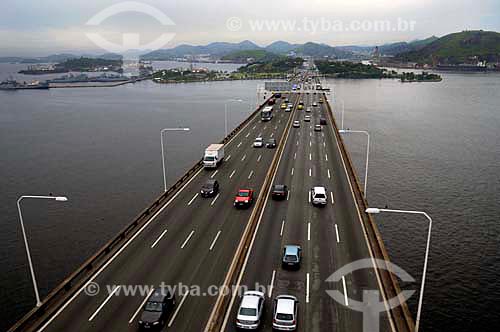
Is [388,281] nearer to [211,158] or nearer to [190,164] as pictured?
[211,158]

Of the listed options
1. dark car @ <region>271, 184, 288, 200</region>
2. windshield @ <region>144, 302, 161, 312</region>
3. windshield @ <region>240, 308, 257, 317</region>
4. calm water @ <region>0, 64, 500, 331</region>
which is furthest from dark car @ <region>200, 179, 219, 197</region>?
windshield @ <region>240, 308, 257, 317</region>

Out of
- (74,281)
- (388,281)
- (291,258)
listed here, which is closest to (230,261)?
(291,258)

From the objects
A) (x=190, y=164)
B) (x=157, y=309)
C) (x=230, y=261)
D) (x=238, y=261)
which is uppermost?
(x=157, y=309)

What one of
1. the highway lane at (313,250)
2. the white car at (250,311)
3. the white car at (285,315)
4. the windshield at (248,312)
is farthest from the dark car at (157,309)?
the white car at (285,315)

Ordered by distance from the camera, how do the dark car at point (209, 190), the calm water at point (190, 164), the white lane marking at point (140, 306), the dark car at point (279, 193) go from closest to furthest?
the white lane marking at point (140, 306)
the calm water at point (190, 164)
the dark car at point (279, 193)
the dark car at point (209, 190)

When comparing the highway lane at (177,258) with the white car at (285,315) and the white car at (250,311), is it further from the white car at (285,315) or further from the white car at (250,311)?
the white car at (285,315)

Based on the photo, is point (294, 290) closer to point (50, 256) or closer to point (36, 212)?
point (50, 256)

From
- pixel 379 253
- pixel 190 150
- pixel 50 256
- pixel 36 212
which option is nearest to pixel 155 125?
pixel 190 150
